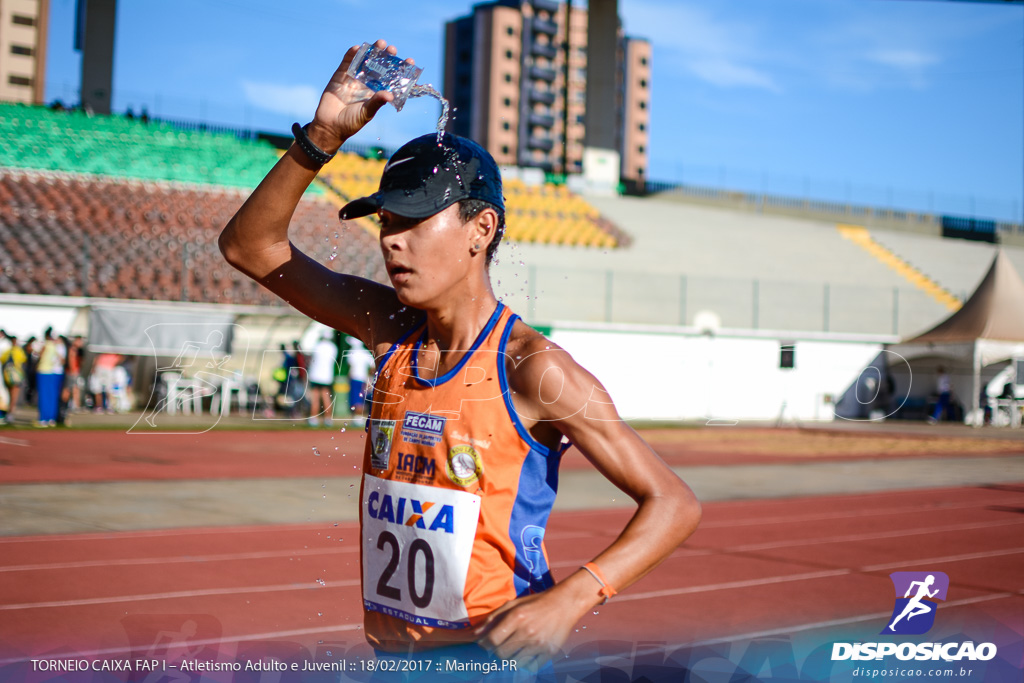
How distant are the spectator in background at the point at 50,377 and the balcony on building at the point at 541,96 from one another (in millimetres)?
80124

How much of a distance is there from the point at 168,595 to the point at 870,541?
18.7 ft

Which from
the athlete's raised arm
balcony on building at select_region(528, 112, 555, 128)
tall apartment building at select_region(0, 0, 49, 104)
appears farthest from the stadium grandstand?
balcony on building at select_region(528, 112, 555, 128)

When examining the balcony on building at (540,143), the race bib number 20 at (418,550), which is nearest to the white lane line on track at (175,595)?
the race bib number 20 at (418,550)

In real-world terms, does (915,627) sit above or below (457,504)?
below

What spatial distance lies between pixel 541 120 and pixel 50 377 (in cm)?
8083

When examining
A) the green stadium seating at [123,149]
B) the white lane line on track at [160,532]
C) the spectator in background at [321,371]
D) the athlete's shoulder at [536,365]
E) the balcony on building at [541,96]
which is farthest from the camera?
the balcony on building at [541,96]

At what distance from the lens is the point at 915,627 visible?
Result: 4918 mm

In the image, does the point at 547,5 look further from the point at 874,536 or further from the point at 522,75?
the point at 874,536

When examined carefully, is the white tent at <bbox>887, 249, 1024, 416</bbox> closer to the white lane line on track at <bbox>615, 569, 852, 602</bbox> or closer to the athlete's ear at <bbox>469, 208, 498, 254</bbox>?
the white lane line on track at <bbox>615, 569, 852, 602</bbox>

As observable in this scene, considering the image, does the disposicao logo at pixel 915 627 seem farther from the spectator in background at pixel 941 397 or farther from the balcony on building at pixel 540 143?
the balcony on building at pixel 540 143

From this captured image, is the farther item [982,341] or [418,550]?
[982,341]

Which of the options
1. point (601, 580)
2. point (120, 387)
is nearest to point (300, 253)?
point (601, 580)

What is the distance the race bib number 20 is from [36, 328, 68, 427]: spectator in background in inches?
546

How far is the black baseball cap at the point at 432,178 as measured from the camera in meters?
1.75
